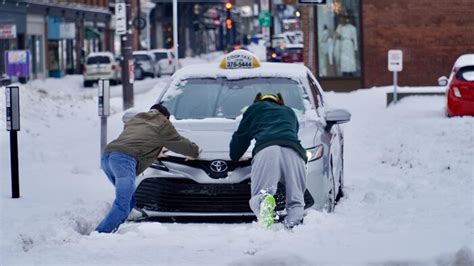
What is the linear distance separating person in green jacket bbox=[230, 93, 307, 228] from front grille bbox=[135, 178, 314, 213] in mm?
406

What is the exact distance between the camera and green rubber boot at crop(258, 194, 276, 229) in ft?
28.8

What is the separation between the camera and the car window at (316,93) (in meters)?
11.4

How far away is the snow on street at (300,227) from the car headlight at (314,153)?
0.58m

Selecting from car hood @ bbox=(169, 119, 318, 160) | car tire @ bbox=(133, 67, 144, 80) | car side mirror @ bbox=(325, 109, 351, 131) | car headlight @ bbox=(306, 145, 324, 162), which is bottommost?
car tire @ bbox=(133, 67, 144, 80)

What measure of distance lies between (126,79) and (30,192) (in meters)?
14.2

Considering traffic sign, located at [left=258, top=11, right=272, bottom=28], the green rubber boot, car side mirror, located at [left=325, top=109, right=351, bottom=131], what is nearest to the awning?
traffic sign, located at [left=258, top=11, right=272, bottom=28]

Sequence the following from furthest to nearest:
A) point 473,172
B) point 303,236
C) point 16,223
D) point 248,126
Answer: point 473,172
point 16,223
point 248,126
point 303,236

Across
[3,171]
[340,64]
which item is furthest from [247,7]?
[3,171]

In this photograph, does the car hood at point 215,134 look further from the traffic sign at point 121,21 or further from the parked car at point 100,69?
the parked car at point 100,69

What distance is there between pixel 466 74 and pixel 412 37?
1063 cm

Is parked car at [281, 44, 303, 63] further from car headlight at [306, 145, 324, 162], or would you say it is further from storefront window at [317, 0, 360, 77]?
car headlight at [306, 145, 324, 162]

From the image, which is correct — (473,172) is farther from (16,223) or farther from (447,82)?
(447,82)

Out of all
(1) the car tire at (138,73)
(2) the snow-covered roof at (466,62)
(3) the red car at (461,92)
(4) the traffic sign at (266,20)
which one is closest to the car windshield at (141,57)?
(1) the car tire at (138,73)

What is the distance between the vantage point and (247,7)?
364 feet
